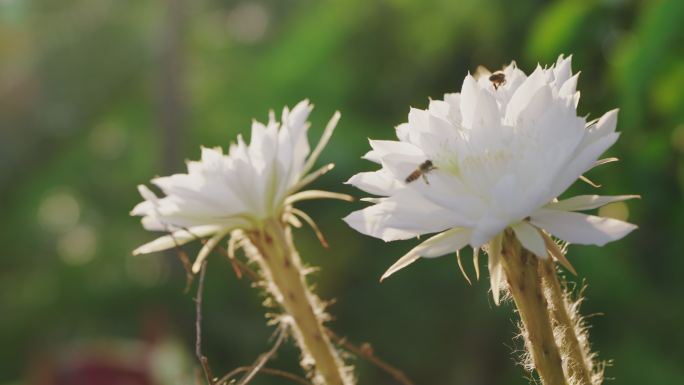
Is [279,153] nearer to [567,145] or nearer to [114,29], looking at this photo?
[567,145]

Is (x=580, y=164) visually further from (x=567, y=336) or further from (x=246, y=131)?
(x=246, y=131)

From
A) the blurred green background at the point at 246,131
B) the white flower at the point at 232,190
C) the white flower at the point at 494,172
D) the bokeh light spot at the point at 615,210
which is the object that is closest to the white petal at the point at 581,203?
the white flower at the point at 494,172

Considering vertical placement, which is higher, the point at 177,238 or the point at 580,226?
the point at 177,238

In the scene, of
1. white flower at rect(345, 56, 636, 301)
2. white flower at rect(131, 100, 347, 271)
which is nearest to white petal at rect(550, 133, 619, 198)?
white flower at rect(345, 56, 636, 301)

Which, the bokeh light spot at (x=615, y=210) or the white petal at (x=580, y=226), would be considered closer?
the white petal at (x=580, y=226)

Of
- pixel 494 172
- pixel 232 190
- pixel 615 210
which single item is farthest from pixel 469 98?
pixel 615 210

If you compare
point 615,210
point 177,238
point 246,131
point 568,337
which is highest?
point 246,131

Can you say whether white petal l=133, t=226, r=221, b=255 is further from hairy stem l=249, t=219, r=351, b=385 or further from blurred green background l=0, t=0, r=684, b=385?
blurred green background l=0, t=0, r=684, b=385

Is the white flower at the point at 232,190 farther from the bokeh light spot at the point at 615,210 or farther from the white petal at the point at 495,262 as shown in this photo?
the bokeh light spot at the point at 615,210
